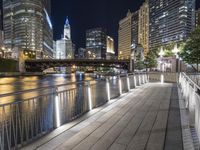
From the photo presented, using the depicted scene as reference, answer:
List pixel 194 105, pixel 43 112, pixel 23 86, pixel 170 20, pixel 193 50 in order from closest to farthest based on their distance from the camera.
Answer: pixel 194 105
pixel 43 112
pixel 23 86
pixel 193 50
pixel 170 20

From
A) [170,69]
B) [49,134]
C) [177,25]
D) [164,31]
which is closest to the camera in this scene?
[49,134]

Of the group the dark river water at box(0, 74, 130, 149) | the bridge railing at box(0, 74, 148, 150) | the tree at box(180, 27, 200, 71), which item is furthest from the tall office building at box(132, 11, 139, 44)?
the bridge railing at box(0, 74, 148, 150)

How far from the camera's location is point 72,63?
291ft

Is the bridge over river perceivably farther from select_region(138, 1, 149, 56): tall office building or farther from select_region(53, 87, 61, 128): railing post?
select_region(138, 1, 149, 56): tall office building

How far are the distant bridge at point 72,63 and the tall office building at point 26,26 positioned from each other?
4125 cm

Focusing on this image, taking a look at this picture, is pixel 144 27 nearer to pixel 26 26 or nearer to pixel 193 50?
pixel 26 26

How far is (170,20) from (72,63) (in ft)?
309

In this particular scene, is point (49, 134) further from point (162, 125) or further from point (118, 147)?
point (162, 125)

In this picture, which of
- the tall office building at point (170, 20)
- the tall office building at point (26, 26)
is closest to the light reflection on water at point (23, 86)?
the tall office building at point (26, 26)

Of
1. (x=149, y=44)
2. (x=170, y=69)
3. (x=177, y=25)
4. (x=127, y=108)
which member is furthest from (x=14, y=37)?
(x=127, y=108)

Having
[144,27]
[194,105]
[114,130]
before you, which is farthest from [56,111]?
[144,27]

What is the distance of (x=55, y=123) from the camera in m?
5.70

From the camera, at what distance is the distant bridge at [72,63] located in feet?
266

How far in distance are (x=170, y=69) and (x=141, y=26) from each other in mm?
162496
